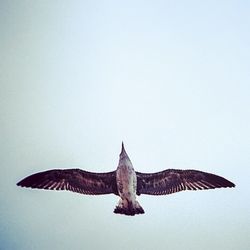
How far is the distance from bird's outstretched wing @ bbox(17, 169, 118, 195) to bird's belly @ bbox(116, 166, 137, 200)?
2cm

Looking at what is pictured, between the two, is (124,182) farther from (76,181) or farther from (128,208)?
(76,181)

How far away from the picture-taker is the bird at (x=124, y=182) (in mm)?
1837

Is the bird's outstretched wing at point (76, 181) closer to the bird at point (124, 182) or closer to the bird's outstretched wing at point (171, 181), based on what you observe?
the bird at point (124, 182)

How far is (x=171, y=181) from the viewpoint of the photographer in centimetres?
185

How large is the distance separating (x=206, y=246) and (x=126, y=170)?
18.9 inches

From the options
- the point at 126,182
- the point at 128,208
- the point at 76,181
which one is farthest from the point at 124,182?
the point at 76,181

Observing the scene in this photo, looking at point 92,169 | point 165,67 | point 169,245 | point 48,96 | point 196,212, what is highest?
point 165,67

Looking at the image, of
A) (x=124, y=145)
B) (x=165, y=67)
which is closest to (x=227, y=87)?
(x=165, y=67)

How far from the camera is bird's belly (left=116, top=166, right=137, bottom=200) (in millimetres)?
1838

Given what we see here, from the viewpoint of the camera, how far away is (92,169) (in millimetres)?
1867

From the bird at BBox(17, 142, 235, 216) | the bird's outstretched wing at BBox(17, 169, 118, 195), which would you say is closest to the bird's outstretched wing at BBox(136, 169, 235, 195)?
the bird at BBox(17, 142, 235, 216)

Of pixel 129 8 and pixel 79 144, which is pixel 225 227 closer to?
pixel 79 144

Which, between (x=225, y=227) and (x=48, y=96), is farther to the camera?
(x=48, y=96)

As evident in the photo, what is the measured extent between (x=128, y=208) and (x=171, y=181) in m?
0.23
